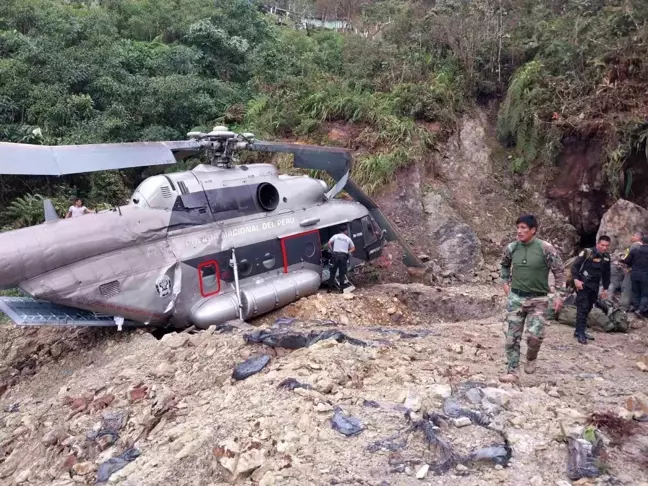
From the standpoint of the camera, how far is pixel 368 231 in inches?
449

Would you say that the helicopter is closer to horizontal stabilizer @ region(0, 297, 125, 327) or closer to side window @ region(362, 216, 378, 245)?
horizontal stabilizer @ region(0, 297, 125, 327)

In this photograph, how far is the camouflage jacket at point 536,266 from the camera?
5805 millimetres

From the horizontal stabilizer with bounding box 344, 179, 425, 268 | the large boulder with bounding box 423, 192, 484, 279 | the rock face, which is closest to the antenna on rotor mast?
the horizontal stabilizer with bounding box 344, 179, 425, 268

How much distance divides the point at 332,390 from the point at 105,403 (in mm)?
2501

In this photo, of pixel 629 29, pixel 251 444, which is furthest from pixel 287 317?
pixel 629 29

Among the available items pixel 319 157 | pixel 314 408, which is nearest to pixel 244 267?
pixel 319 157

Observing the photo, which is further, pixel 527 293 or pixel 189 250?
pixel 189 250

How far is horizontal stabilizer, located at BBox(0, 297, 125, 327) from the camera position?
678 cm

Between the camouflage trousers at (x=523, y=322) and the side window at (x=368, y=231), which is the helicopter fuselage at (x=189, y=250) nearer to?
the side window at (x=368, y=231)

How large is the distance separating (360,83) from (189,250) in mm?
10318

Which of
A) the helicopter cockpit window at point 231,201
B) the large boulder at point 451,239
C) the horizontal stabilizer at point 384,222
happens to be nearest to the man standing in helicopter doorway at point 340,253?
the horizontal stabilizer at point 384,222

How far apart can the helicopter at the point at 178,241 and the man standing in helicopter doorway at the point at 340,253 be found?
0.77ft

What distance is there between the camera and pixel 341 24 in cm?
3002

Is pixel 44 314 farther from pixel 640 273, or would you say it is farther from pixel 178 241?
pixel 640 273
